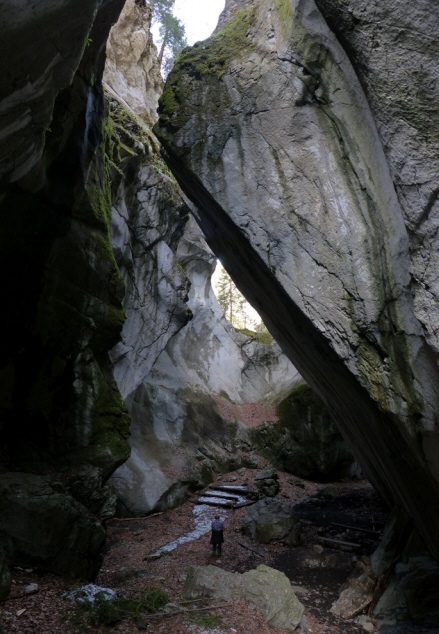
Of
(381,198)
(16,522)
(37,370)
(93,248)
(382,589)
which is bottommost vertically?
(382,589)

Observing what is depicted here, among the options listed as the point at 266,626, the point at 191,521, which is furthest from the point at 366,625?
the point at 191,521

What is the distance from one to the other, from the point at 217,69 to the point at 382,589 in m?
13.7

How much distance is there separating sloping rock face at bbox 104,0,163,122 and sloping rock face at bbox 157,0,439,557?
499 inches

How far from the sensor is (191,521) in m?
16.7

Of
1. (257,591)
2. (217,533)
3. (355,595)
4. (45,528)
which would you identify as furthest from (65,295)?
(355,595)

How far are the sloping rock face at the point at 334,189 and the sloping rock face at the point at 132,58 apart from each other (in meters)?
12.7

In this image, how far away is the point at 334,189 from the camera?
8430mm

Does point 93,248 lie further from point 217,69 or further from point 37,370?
point 217,69

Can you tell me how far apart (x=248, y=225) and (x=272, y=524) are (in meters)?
10.9

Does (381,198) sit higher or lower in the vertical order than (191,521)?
higher

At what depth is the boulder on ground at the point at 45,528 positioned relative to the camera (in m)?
8.41

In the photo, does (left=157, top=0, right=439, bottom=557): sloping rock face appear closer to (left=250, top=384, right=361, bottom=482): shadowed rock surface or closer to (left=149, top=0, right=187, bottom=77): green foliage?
(left=250, top=384, right=361, bottom=482): shadowed rock surface

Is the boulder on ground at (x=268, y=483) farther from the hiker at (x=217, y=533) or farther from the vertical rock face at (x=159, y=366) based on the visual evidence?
the hiker at (x=217, y=533)

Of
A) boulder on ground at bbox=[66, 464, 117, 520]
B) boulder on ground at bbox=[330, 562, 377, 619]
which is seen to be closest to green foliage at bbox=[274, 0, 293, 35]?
boulder on ground at bbox=[66, 464, 117, 520]
